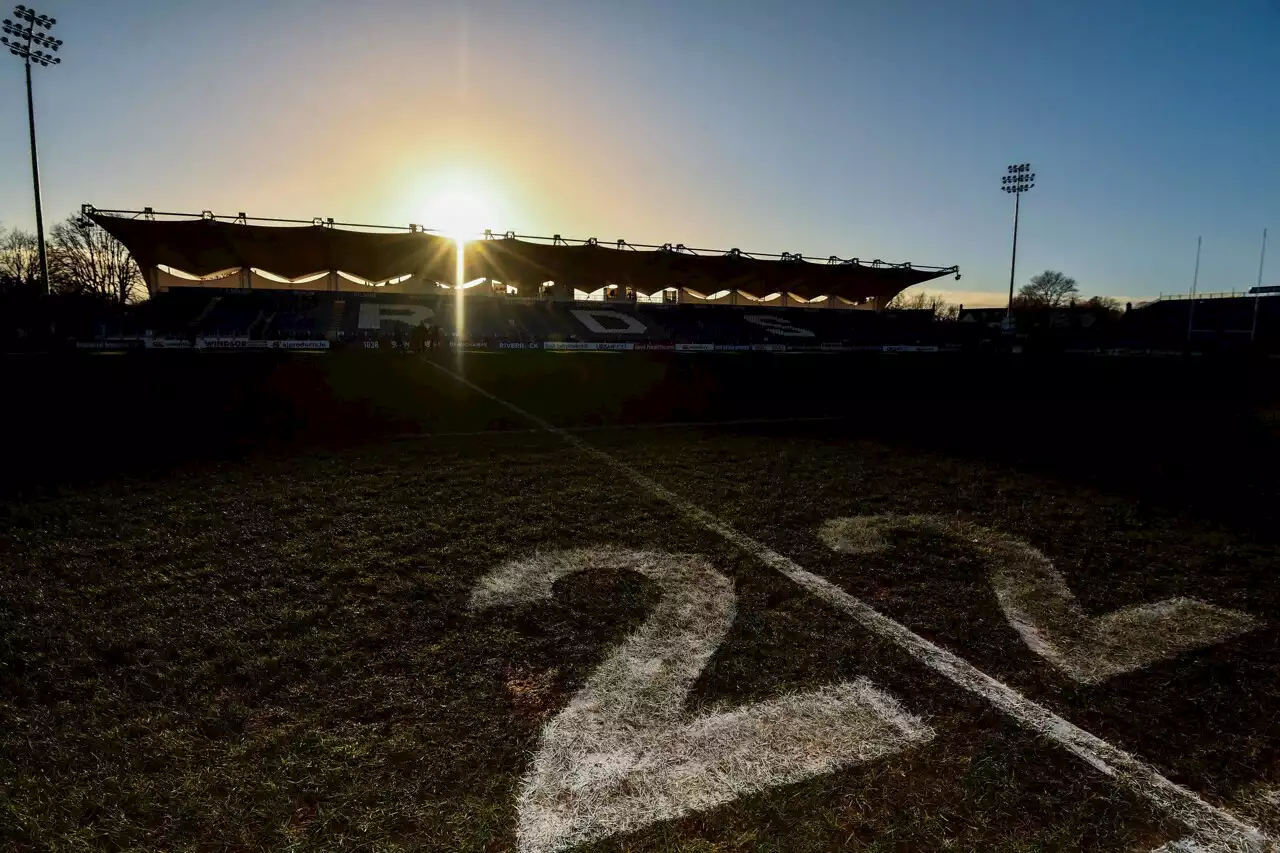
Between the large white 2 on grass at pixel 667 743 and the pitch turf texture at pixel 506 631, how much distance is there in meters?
0.07

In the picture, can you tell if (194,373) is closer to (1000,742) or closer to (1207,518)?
(1000,742)

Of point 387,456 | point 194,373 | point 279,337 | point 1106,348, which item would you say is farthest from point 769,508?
point 1106,348

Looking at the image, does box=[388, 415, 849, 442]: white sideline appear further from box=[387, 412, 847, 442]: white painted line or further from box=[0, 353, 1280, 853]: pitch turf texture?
box=[0, 353, 1280, 853]: pitch turf texture

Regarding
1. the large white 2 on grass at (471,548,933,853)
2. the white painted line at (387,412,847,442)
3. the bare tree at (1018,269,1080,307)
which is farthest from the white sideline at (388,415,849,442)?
the bare tree at (1018,269,1080,307)

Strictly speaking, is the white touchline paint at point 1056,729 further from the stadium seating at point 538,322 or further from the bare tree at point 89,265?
the bare tree at point 89,265

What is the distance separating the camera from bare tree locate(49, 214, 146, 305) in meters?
45.0

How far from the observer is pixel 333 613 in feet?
10.1

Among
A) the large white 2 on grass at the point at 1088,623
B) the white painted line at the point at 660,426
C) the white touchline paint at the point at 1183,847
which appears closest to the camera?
the white touchline paint at the point at 1183,847

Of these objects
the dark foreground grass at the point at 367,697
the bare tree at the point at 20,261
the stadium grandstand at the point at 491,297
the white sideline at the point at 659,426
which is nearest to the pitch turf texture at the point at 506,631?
the dark foreground grass at the point at 367,697

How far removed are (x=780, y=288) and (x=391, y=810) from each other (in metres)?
41.2

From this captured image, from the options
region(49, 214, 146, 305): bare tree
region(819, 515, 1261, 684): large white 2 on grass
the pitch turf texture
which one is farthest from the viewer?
region(49, 214, 146, 305): bare tree

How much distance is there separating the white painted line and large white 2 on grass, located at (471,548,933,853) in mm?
5658

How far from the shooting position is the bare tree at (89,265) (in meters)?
45.0

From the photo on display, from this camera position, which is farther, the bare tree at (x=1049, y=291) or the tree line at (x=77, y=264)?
the bare tree at (x=1049, y=291)
